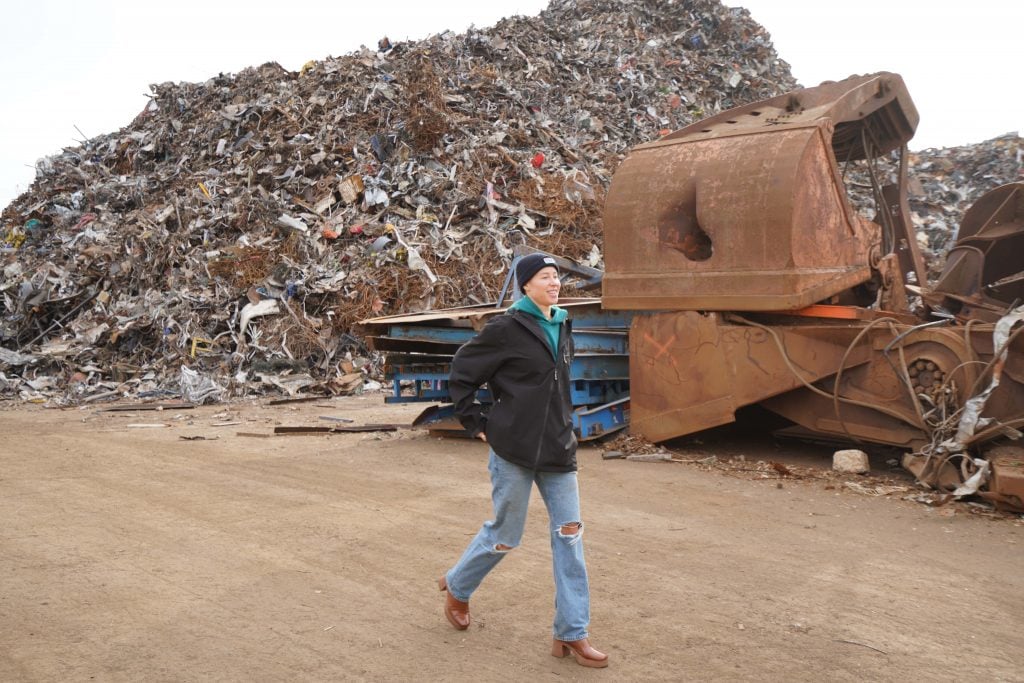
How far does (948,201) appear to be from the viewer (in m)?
16.8

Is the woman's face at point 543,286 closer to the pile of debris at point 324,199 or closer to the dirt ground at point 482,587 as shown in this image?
the dirt ground at point 482,587

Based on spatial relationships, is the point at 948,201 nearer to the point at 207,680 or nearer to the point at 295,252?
the point at 295,252

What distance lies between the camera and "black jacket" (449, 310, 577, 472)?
3287 mm

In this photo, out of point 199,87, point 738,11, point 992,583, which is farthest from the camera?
point 738,11

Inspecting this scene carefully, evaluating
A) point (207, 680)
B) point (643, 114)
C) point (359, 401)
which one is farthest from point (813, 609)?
point (643, 114)

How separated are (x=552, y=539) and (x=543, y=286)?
36.6 inches

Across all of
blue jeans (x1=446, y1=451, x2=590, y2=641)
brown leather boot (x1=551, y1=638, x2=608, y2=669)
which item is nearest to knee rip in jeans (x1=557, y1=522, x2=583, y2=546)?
blue jeans (x1=446, y1=451, x2=590, y2=641)

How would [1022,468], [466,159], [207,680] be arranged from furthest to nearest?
[466,159], [1022,468], [207,680]

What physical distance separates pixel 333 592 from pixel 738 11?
→ 2457 cm

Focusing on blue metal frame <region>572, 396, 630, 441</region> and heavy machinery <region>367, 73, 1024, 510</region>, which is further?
blue metal frame <region>572, 396, 630, 441</region>

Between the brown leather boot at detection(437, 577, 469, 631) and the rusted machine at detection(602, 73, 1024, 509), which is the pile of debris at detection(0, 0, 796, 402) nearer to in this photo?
the rusted machine at detection(602, 73, 1024, 509)

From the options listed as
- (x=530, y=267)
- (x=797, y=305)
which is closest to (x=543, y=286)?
(x=530, y=267)

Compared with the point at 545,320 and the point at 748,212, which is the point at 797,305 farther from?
the point at 545,320

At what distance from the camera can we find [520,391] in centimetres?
334
